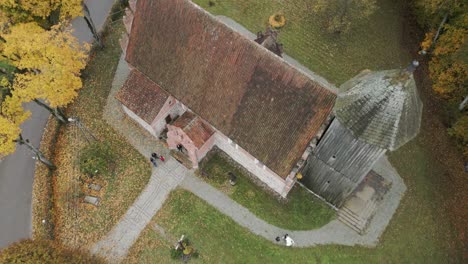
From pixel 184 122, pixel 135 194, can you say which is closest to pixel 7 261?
pixel 135 194

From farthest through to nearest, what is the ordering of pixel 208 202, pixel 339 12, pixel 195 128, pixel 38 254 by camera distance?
pixel 339 12, pixel 208 202, pixel 195 128, pixel 38 254

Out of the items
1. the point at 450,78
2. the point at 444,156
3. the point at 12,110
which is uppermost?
the point at 450,78

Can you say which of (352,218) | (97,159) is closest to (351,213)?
(352,218)

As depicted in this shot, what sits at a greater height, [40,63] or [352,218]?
[40,63]

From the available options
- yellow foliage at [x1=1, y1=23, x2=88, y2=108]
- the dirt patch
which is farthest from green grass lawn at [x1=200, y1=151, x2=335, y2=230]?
yellow foliage at [x1=1, y1=23, x2=88, y2=108]

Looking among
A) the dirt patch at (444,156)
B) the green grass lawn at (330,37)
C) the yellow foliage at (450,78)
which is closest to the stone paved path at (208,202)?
the dirt patch at (444,156)

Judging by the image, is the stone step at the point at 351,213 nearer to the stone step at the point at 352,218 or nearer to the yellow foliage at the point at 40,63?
the stone step at the point at 352,218

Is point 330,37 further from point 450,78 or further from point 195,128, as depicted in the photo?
point 195,128
